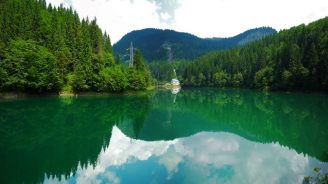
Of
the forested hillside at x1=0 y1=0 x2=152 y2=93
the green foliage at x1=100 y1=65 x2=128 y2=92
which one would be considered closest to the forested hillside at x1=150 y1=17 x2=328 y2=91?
the forested hillside at x1=0 y1=0 x2=152 y2=93

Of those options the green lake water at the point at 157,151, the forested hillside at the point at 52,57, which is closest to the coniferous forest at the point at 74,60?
the forested hillside at the point at 52,57

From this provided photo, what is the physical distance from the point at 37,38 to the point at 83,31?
45.1 feet

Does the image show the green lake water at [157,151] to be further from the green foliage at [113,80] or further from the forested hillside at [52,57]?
the green foliage at [113,80]

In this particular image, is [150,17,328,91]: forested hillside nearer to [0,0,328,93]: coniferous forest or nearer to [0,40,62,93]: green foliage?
[0,0,328,93]: coniferous forest

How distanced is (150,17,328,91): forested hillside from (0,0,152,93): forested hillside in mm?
49357

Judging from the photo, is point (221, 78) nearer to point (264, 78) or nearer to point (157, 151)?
point (264, 78)

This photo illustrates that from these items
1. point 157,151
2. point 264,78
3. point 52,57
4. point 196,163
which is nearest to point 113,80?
point 52,57

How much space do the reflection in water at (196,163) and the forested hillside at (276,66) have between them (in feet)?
226

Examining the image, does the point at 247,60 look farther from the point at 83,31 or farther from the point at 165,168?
the point at 165,168

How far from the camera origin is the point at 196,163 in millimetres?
17859

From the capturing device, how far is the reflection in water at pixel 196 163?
15078 mm

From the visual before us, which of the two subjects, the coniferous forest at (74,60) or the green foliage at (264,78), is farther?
the green foliage at (264,78)

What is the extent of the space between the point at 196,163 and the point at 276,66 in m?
101

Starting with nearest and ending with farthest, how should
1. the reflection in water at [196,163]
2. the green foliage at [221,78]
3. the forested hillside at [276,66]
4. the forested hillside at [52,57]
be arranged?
1. the reflection in water at [196,163]
2. the forested hillside at [52,57]
3. the forested hillside at [276,66]
4. the green foliage at [221,78]
